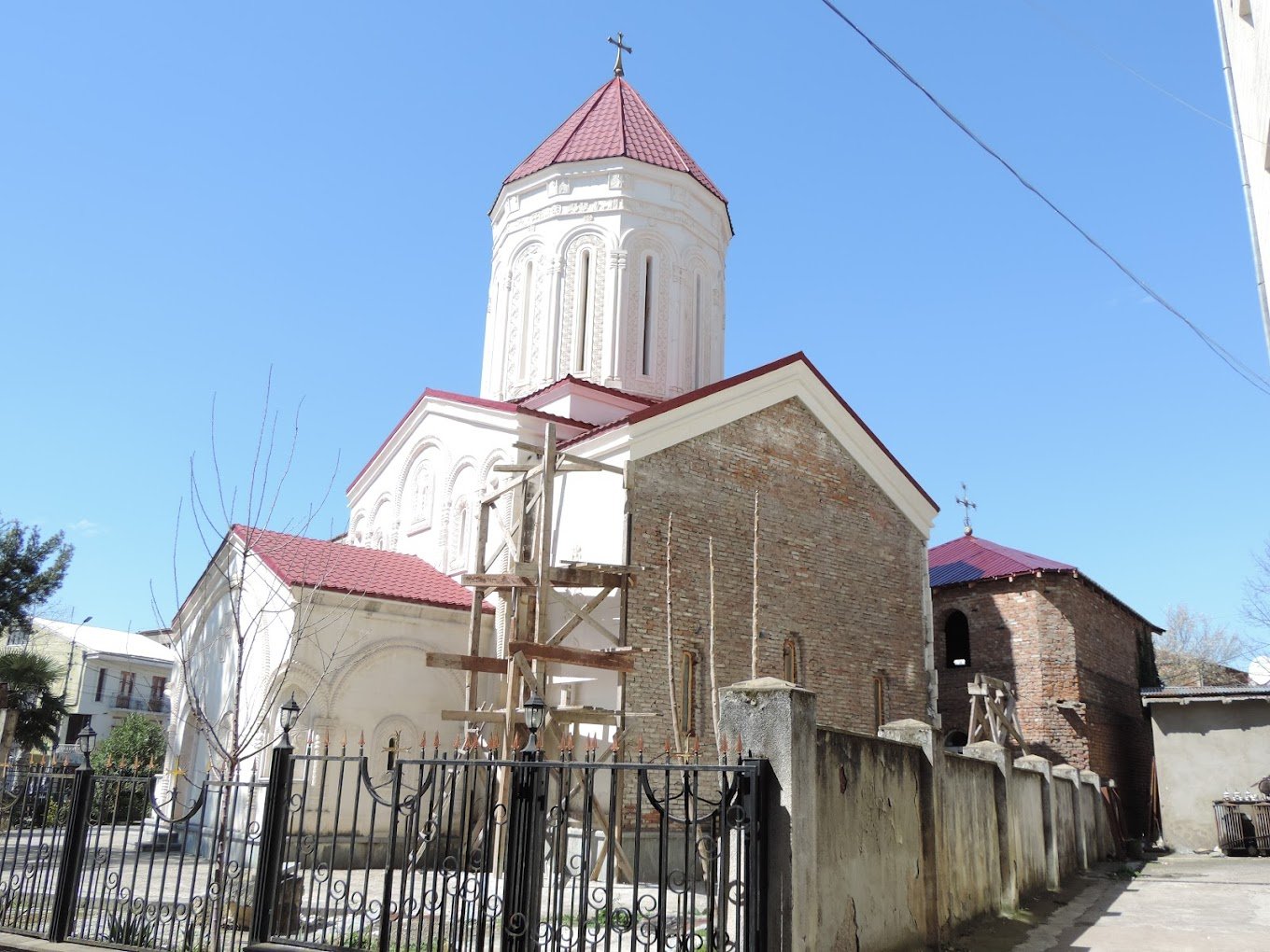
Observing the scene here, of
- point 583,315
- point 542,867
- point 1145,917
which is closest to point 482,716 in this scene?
point 542,867

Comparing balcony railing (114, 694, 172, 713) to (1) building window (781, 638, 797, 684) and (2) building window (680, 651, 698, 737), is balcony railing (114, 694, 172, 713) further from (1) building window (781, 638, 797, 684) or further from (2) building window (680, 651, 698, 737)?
(2) building window (680, 651, 698, 737)

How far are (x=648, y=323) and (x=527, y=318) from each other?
2100 mm

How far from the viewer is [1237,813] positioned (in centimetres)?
1596

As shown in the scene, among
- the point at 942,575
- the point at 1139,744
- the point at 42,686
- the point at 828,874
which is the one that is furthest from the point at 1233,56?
the point at 42,686

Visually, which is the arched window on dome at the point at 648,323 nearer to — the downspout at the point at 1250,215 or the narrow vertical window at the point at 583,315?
the narrow vertical window at the point at 583,315

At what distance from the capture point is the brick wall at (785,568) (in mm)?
12578

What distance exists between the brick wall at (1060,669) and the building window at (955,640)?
8cm

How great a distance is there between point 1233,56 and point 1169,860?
1269 centimetres

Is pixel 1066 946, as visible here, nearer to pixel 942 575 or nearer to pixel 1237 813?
pixel 1237 813

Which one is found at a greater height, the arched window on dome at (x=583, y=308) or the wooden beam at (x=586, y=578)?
the arched window on dome at (x=583, y=308)

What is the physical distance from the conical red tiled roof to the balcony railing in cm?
2879

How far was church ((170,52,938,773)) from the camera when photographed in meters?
12.1

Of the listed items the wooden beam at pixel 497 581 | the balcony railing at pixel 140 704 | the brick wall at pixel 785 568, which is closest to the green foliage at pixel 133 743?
the wooden beam at pixel 497 581

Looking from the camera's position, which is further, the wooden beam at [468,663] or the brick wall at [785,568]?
the brick wall at [785,568]
